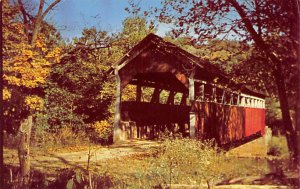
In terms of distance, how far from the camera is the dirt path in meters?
12.0

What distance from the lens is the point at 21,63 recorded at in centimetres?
1611

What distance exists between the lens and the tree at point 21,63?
15891 mm

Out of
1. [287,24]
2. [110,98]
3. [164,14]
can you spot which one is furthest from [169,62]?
[287,24]

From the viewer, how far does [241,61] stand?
8.16 metres

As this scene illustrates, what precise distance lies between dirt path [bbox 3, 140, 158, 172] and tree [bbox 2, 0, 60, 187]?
158 centimetres

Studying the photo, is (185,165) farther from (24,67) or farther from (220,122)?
(24,67)

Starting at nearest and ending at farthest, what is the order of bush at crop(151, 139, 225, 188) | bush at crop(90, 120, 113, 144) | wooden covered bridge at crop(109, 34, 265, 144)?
bush at crop(151, 139, 225, 188) < wooden covered bridge at crop(109, 34, 265, 144) < bush at crop(90, 120, 113, 144)

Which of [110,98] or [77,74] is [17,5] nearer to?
[77,74]

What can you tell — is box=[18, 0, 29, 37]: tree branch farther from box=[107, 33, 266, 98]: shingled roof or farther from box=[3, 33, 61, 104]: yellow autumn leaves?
box=[107, 33, 266, 98]: shingled roof

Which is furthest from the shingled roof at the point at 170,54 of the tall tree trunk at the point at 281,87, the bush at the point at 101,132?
the tall tree trunk at the point at 281,87

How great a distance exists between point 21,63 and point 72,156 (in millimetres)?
5027

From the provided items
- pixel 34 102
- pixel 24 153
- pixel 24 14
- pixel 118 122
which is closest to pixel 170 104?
pixel 118 122

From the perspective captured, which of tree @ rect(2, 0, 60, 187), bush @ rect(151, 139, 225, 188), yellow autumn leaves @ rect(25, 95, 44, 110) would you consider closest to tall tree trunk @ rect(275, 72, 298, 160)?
bush @ rect(151, 139, 225, 188)

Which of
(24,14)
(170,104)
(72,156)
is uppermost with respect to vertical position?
(24,14)
